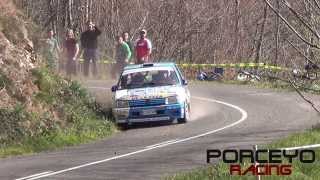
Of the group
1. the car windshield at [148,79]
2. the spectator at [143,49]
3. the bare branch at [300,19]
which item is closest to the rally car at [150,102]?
the car windshield at [148,79]

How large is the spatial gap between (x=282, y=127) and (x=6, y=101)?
647 cm

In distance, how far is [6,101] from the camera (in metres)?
16.8

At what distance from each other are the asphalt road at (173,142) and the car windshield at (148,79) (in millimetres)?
1149

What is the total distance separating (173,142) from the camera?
15391mm

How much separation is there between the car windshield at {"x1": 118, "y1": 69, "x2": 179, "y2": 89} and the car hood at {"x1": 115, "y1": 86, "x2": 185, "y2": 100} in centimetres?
30

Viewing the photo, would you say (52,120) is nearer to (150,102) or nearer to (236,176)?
(150,102)

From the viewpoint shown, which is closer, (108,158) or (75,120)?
(108,158)

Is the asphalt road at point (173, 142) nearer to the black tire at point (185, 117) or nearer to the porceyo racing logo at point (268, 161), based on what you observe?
the black tire at point (185, 117)

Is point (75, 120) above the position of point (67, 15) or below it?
below

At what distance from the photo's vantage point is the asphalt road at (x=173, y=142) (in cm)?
1185

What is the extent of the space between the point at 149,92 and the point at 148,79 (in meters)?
0.80

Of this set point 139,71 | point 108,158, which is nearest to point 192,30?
point 139,71

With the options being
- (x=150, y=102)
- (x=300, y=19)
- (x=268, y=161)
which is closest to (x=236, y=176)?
(x=268, y=161)

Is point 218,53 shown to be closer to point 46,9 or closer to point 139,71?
point 46,9
